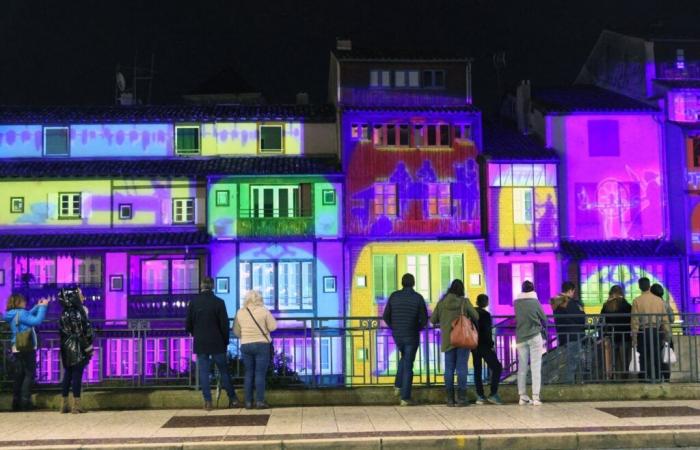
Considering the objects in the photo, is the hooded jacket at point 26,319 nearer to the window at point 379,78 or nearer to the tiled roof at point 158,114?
the tiled roof at point 158,114

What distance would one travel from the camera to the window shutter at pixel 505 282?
4400 centimetres

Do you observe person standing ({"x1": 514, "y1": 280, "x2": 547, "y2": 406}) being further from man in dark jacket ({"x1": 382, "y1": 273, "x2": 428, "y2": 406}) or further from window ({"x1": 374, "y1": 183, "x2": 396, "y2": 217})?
window ({"x1": 374, "y1": 183, "x2": 396, "y2": 217})

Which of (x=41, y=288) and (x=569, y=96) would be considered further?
(x=569, y=96)

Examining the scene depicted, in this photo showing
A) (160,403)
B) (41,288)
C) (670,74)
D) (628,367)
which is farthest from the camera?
(670,74)

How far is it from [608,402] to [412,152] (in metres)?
28.9

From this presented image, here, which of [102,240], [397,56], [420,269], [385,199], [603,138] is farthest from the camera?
[603,138]

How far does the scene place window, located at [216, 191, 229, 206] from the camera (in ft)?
143

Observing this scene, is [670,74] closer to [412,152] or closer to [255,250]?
[412,152]

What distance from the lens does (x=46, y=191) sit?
4394 cm

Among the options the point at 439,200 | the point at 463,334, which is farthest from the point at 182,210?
the point at 463,334

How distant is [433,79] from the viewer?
149ft

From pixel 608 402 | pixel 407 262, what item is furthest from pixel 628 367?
pixel 407 262

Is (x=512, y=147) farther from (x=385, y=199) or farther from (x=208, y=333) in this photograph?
(x=208, y=333)

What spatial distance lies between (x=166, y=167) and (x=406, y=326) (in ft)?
99.0
